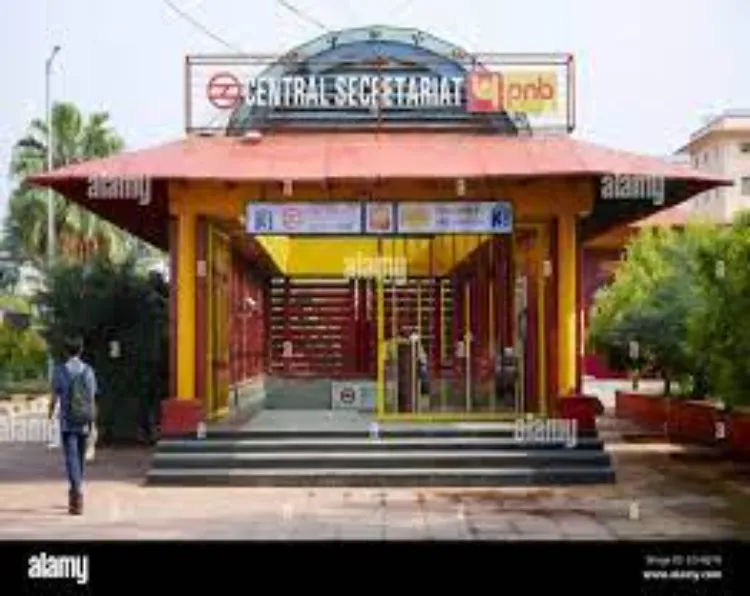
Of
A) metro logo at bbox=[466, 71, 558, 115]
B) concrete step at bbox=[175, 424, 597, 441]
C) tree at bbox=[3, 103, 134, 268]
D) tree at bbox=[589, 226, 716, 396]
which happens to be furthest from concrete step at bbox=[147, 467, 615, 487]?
tree at bbox=[3, 103, 134, 268]

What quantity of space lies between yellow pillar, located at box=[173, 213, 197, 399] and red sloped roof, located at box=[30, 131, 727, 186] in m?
0.69

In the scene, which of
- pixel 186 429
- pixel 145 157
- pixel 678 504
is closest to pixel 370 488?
pixel 186 429

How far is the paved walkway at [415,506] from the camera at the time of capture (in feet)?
21.7

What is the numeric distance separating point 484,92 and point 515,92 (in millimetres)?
359

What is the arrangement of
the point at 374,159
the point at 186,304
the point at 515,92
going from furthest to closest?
the point at 515,92 → the point at 186,304 → the point at 374,159

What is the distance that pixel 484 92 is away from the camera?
1198 centimetres

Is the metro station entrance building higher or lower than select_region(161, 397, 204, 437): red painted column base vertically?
higher

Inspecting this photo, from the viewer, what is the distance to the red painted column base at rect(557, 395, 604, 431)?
1080 centimetres

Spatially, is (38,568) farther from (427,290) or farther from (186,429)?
(427,290)

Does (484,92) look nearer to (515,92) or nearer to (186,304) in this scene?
(515,92)

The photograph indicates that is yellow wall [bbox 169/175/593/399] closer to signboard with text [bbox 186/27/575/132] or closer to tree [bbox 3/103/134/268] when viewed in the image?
signboard with text [bbox 186/27/575/132]

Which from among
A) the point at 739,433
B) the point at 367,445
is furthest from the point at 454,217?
the point at 739,433

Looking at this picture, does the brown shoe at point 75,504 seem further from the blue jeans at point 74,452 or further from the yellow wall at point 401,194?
the yellow wall at point 401,194

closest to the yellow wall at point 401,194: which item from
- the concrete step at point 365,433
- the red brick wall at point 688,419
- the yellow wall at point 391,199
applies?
the yellow wall at point 391,199
